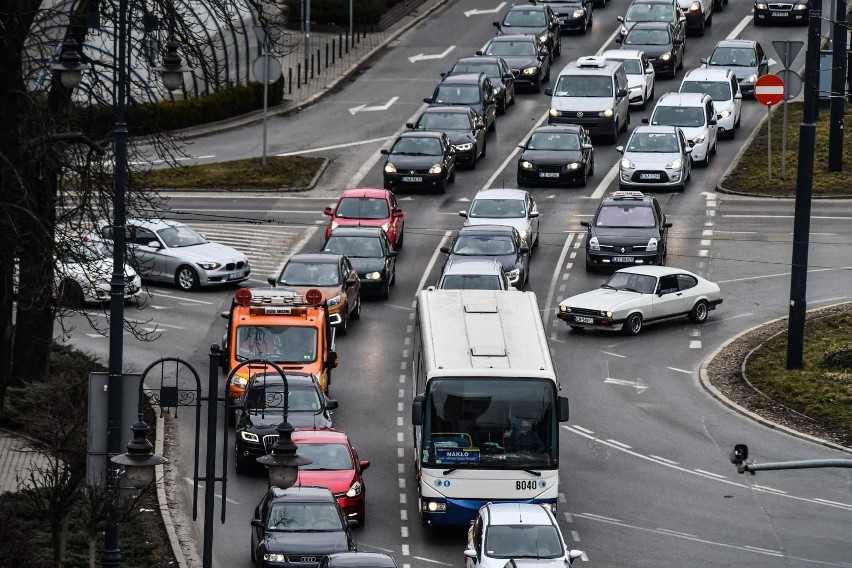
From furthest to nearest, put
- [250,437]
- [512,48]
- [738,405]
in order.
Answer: [512,48], [738,405], [250,437]

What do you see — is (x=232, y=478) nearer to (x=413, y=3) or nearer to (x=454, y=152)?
(x=454, y=152)

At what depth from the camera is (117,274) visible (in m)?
21.7

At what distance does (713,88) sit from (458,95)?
8.17 m

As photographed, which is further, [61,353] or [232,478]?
[61,353]

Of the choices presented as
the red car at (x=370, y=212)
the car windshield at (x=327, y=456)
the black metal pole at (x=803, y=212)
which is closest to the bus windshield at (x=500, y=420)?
the car windshield at (x=327, y=456)

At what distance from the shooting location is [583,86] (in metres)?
57.8

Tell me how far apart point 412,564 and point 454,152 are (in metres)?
27.5

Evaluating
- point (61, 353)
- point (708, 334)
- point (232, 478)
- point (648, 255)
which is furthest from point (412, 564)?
point (648, 255)

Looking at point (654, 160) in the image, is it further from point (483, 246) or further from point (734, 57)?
point (734, 57)

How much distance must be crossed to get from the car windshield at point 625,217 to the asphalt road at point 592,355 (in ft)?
4.69

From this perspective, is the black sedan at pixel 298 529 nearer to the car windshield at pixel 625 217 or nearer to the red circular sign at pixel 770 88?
the car windshield at pixel 625 217

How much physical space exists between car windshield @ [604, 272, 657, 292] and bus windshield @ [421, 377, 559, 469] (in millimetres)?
13673

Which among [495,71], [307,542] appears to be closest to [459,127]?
[495,71]

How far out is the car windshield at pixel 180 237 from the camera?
44875 mm
